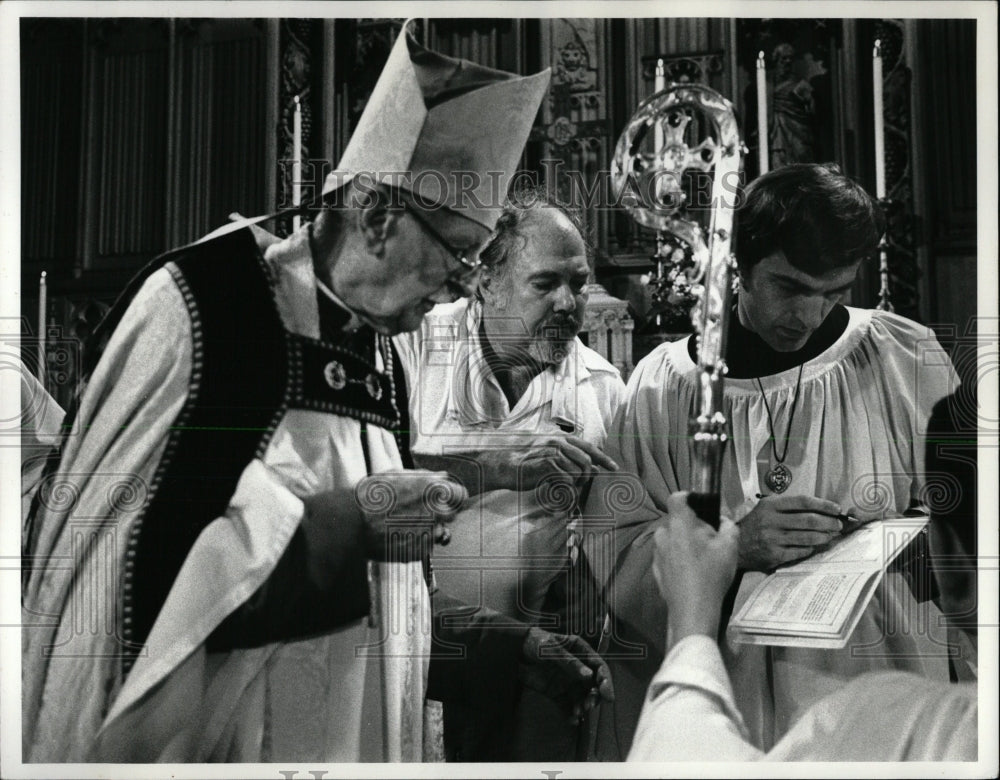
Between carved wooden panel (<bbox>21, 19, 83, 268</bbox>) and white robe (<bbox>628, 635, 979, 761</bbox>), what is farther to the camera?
carved wooden panel (<bbox>21, 19, 83, 268</bbox>)

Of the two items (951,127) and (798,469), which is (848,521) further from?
(951,127)

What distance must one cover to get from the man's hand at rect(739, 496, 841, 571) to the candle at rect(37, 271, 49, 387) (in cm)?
205

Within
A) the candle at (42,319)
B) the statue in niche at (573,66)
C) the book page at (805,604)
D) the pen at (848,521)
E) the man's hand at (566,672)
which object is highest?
the statue in niche at (573,66)

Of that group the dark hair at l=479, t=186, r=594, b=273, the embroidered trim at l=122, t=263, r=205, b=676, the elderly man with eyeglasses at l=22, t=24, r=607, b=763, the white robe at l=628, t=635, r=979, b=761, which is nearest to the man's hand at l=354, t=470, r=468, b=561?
the elderly man with eyeglasses at l=22, t=24, r=607, b=763

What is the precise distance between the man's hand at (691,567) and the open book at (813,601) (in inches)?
3.7

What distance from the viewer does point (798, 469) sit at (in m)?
3.56

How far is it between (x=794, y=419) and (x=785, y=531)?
320mm

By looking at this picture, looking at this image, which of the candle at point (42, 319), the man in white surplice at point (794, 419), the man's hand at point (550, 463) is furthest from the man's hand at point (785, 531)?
the candle at point (42, 319)

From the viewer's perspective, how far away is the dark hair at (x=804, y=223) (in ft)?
11.7

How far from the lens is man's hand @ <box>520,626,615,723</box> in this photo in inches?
138

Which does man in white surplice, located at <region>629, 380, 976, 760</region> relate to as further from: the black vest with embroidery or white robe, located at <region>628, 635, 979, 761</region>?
the black vest with embroidery

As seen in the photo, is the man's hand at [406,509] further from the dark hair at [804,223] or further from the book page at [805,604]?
the dark hair at [804,223]

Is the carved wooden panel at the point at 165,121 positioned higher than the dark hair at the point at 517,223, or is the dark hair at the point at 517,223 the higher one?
the carved wooden panel at the point at 165,121

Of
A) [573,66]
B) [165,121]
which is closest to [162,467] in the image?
[165,121]
